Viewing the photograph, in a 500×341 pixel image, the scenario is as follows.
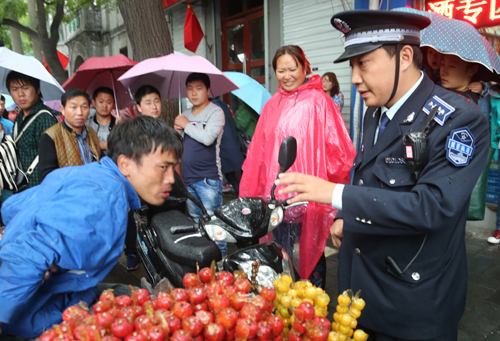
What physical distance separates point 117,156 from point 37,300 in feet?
2.45

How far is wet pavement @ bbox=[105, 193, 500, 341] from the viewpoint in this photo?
2688 millimetres

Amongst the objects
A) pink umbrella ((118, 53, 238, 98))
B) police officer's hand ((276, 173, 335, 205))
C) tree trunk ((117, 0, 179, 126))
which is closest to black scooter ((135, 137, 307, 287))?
police officer's hand ((276, 173, 335, 205))

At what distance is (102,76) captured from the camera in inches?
181

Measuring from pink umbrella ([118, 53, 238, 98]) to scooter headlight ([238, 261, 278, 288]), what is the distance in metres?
2.41

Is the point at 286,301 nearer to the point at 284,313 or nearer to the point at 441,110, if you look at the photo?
the point at 284,313

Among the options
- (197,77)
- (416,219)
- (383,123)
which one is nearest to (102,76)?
(197,77)

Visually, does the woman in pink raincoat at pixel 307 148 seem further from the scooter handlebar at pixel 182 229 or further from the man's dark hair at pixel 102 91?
the man's dark hair at pixel 102 91

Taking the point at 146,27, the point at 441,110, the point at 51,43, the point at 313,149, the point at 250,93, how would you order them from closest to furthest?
the point at 441,110 < the point at 313,149 < the point at 146,27 < the point at 250,93 < the point at 51,43

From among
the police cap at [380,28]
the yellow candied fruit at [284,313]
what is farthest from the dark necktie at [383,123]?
the yellow candied fruit at [284,313]

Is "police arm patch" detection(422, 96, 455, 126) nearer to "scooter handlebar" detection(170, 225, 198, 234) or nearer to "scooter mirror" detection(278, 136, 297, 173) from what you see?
"scooter mirror" detection(278, 136, 297, 173)

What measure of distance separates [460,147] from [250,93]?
437cm

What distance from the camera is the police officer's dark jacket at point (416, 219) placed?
120 cm

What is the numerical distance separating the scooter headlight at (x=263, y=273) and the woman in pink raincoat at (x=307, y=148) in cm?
101

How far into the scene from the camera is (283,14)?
23.4ft
